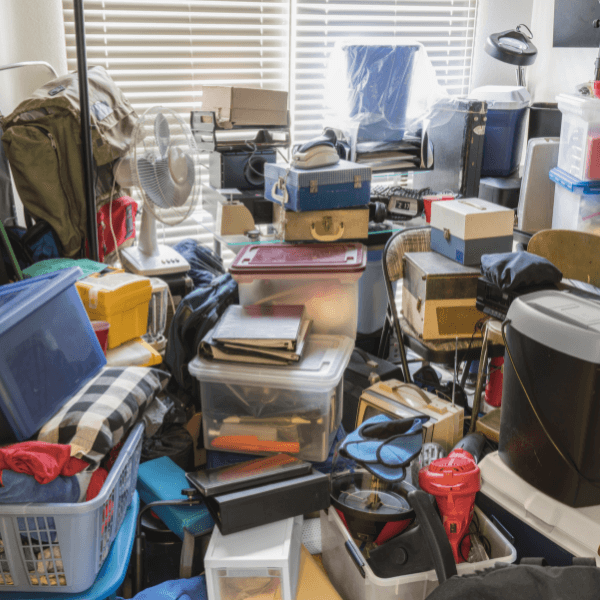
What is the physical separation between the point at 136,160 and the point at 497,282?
1.19 meters

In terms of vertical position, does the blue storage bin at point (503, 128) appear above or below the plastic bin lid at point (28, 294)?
above

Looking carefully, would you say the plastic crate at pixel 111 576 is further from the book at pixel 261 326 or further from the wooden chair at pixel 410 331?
the wooden chair at pixel 410 331

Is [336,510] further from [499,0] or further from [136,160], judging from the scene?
[499,0]

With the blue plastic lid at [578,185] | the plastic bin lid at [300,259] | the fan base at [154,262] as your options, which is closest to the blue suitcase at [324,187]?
the plastic bin lid at [300,259]

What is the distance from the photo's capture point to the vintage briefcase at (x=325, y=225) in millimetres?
2301

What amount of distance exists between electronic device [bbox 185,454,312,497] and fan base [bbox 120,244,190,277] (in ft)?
2.90

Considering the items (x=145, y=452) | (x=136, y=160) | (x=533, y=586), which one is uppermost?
(x=136, y=160)

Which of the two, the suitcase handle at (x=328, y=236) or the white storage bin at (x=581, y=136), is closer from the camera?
the suitcase handle at (x=328, y=236)

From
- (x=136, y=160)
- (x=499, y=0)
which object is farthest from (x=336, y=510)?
(x=499, y=0)

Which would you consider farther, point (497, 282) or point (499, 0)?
point (499, 0)

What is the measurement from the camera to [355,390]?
2.19 meters

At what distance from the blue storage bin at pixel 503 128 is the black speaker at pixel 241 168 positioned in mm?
1079

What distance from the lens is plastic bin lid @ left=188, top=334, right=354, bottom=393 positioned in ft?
6.05

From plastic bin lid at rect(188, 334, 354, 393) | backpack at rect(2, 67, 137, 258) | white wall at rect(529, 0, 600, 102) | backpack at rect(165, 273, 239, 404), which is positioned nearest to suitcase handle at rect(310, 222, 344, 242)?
backpack at rect(165, 273, 239, 404)
